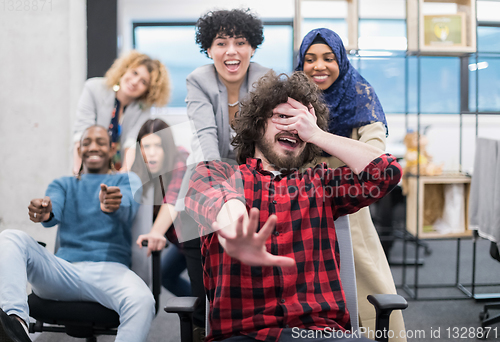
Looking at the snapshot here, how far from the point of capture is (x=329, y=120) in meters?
1.48

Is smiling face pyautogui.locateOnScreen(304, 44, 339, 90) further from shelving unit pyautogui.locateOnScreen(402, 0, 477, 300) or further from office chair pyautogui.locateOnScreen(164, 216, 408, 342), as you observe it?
shelving unit pyautogui.locateOnScreen(402, 0, 477, 300)

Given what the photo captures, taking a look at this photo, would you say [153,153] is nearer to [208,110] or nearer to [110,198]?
[110,198]

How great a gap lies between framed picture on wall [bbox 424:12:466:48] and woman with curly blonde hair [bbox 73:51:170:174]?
1834mm

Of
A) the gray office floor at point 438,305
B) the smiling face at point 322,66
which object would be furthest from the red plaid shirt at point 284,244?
the gray office floor at point 438,305

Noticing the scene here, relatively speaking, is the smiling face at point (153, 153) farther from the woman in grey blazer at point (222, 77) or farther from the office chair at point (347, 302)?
the office chair at point (347, 302)

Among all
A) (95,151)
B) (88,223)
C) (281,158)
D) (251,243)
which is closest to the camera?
(251,243)

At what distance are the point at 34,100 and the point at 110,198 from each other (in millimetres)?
1185

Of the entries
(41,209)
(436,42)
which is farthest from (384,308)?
(436,42)

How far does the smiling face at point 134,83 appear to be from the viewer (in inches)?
83.4

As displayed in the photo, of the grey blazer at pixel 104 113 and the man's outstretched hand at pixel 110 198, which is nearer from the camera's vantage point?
the man's outstretched hand at pixel 110 198

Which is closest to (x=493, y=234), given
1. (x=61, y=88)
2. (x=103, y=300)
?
(x=103, y=300)

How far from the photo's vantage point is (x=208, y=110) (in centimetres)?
149

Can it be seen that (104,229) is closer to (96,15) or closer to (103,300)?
(103,300)

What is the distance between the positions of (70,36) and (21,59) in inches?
14.0
